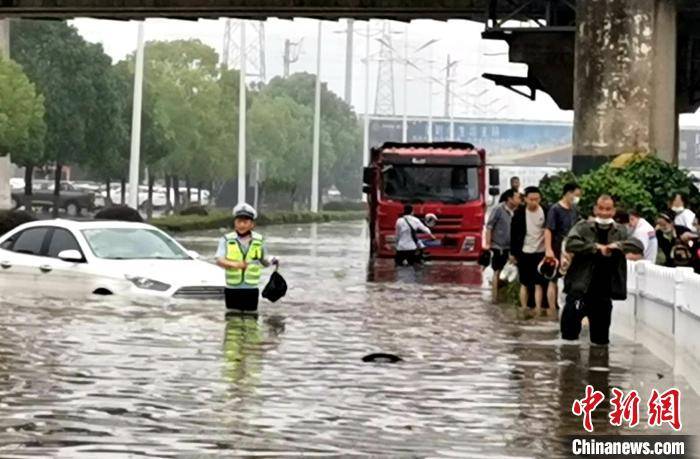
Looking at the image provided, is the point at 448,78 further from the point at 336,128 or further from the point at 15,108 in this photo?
the point at 15,108

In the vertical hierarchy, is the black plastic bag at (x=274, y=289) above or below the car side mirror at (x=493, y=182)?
below

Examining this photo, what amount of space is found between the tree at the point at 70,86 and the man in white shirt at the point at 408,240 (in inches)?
1684

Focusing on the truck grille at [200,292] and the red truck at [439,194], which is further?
the red truck at [439,194]

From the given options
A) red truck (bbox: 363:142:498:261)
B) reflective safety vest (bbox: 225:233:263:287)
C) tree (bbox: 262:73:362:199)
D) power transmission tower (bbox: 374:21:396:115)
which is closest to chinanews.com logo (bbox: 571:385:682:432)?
reflective safety vest (bbox: 225:233:263:287)

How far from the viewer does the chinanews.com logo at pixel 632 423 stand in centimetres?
1239

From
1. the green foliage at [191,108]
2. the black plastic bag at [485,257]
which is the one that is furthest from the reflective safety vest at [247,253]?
the green foliage at [191,108]

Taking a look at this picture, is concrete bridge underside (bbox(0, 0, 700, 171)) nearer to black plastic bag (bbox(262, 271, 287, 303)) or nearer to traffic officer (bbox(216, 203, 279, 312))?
black plastic bag (bbox(262, 271, 287, 303))

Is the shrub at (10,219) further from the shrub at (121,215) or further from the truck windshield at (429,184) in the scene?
the truck windshield at (429,184)

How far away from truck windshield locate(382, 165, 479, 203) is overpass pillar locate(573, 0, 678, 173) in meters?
9.50

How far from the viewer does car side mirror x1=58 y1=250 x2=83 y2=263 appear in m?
24.7

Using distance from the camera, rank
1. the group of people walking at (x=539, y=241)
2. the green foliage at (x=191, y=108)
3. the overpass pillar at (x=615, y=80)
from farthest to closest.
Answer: the green foliage at (x=191, y=108), the overpass pillar at (x=615, y=80), the group of people walking at (x=539, y=241)

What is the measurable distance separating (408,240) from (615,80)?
8.66m

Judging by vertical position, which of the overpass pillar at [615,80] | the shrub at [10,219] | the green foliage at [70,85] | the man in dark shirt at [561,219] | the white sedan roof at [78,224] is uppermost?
the green foliage at [70,85]

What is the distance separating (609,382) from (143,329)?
6136 mm
